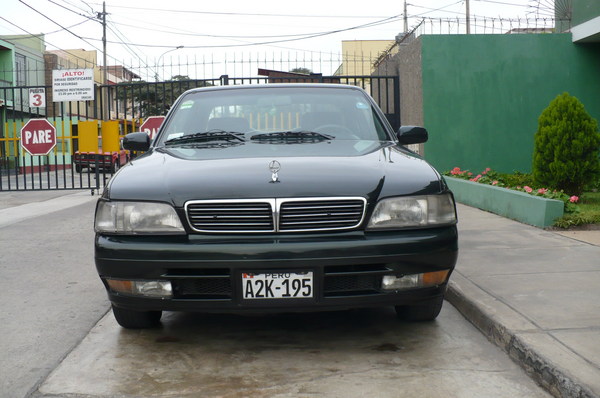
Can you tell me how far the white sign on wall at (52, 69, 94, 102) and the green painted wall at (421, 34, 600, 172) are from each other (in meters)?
7.13

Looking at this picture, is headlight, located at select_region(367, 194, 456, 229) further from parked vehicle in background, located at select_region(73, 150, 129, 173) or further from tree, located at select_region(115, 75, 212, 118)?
tree, located at select_region(115, 75, 212, 118)

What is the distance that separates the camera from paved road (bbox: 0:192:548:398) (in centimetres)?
334

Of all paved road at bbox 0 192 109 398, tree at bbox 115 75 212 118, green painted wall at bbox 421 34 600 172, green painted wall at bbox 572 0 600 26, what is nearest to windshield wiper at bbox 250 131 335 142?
paved road at bbox 0 192 109 398

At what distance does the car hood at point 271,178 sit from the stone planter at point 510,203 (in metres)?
4.26

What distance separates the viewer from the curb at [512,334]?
3154 mm

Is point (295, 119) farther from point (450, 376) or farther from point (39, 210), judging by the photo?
point (39, 210)

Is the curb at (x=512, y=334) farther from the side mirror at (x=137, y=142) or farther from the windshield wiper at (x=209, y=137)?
the side mirror at (x=137, y=142)

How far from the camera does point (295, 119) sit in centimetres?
502

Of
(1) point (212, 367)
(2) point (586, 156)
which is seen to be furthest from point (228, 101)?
(2) point (586, 156)

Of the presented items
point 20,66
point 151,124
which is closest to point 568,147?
point 151,124

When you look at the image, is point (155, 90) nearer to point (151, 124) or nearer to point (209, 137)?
point (151, 124)

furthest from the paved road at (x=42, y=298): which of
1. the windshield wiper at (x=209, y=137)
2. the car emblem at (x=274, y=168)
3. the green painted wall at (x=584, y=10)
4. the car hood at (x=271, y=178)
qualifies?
the green painted wall at (x=584, y=10)

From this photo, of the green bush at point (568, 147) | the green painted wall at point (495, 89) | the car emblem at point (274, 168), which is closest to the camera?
the car emblem at point (274, 168)

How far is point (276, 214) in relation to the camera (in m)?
3.59
